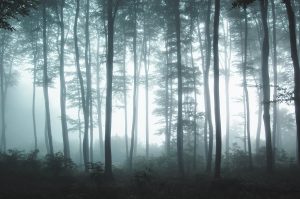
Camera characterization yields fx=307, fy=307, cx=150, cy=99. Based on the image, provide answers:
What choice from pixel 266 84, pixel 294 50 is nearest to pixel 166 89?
pixel 266 84

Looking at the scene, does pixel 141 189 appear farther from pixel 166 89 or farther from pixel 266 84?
pixel 166 89

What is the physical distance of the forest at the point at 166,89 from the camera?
13.9m

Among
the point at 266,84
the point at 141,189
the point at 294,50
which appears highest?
the point at 294,50

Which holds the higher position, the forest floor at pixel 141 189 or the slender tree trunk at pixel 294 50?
the slender tree trunk at pixel 294 50

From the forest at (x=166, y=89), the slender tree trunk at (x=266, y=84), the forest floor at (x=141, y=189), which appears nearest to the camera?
the forest floor at (x=141, y=189)

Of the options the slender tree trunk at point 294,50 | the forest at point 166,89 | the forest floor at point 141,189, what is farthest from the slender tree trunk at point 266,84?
the slender tree trunk at point 294,50

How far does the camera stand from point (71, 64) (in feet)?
111

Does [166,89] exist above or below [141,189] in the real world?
above

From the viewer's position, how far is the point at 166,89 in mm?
29891

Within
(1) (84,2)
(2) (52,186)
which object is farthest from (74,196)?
(1) (84,2)

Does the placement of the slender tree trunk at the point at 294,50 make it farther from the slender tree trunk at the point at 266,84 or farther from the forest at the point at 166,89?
the slender tree trunk at the point at 266,84

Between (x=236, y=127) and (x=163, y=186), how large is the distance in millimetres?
44874

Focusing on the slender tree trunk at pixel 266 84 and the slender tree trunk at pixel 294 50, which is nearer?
the slender tree trunk at pixel 294 50

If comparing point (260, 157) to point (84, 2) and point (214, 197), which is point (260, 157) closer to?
point (214, 197)
